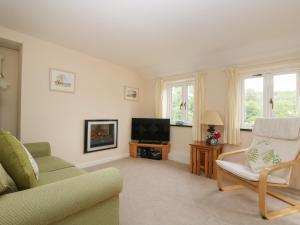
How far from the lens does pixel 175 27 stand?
229cm

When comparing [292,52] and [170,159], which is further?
[170,159]

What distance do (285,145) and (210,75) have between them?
187 cm

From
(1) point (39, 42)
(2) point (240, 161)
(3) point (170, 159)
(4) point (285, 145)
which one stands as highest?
(1) point (39, 42)

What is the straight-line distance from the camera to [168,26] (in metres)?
2.27

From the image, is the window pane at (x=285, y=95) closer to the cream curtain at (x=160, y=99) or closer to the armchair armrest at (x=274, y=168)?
the armchair armrest at (x=274, y=168)

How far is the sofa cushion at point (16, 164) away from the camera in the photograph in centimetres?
114

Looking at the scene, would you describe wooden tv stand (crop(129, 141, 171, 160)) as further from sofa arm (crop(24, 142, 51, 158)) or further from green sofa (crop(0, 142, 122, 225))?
green sofa (crop(0, 142, 122, 225))

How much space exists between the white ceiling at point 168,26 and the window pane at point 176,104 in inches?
41.1

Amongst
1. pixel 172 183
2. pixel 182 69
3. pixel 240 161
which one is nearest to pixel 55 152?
pixel 172 183

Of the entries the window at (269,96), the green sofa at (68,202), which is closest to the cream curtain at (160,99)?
the window at (269,96)

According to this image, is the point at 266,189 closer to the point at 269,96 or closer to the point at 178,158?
the point at 269,96

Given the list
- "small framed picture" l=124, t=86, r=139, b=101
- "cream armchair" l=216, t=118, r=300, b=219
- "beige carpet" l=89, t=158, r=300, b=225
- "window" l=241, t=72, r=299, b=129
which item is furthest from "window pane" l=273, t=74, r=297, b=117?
"small framed picture" l=124, t=86, r=139, b=101

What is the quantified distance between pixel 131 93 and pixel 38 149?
101 inches

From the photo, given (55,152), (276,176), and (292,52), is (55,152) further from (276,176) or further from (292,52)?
(292,52)
